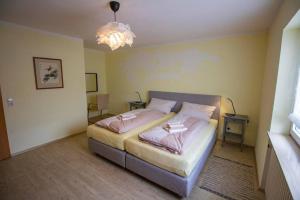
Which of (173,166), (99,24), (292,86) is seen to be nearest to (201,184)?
(173,166)

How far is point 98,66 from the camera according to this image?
4.88 meters

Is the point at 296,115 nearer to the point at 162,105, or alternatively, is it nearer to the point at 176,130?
the point at 176,130

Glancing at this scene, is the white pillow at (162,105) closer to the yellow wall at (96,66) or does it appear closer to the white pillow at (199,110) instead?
the white pillow at (199,110)

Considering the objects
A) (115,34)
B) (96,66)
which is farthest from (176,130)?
(96,66)

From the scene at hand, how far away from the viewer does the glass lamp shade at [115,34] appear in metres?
1.56

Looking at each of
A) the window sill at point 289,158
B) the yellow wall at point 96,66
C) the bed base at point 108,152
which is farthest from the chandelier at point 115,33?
the yellow wall at point 96,66

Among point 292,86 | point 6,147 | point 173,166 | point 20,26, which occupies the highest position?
point 20,26

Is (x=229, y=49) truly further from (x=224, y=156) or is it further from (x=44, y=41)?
(x=44, y=41)

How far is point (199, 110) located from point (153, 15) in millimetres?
2027

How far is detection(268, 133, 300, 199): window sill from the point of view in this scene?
3.22 ft

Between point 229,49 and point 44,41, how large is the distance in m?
3.72

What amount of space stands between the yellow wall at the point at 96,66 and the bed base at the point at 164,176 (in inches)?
132

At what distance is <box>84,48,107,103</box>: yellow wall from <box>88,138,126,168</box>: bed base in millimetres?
2539

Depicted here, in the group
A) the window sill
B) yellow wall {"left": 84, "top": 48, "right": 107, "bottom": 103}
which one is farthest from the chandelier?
yellow wall {"left": 84, "top": 48, "right": 107, "bottom": 103}
